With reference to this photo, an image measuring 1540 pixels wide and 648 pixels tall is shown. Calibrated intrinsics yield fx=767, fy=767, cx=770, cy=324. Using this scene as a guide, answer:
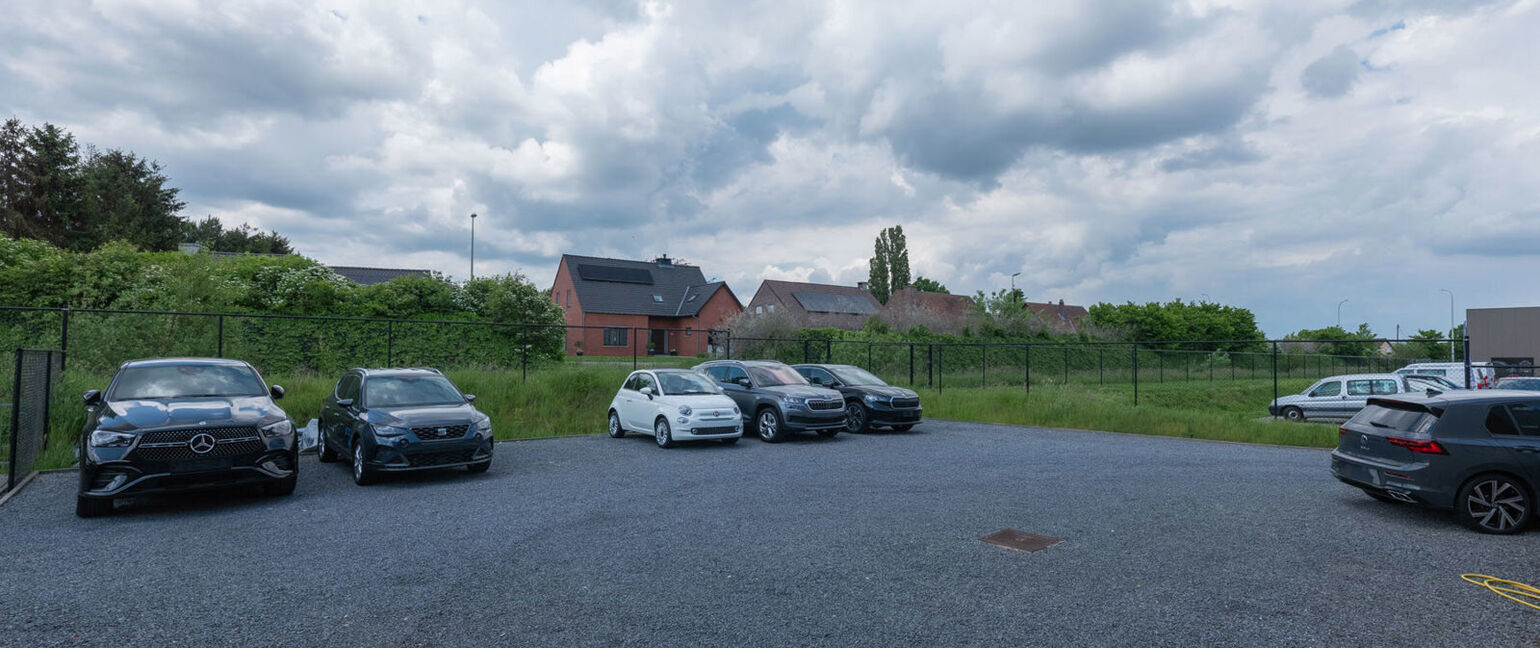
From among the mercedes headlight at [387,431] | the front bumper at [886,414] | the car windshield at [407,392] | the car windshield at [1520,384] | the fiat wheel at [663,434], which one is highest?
the car windshield at [1520,384]

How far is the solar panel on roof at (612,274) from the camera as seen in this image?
181 ft

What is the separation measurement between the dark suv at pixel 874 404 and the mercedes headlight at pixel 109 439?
1190 centimetres

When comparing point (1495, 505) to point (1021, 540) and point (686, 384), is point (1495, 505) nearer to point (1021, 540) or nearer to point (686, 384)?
point (1021, 540)

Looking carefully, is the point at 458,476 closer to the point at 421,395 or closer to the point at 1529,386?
the point at 421,395

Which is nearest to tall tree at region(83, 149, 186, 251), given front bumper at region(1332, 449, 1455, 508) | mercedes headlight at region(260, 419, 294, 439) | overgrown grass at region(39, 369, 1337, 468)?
overgrown grass at region(39, 369, 1337, 468)

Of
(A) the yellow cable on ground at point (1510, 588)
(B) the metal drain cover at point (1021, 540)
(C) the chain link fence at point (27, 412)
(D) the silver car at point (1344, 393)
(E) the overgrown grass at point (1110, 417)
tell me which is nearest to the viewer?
(A) the yellow cable on ground at point (1510, 588)

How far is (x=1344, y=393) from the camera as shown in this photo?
19.9 meters

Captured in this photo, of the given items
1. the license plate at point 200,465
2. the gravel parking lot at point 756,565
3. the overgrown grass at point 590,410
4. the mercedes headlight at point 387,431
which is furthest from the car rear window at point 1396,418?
the license plate at point 200,465

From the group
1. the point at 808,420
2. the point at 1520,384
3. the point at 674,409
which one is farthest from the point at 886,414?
the point at 1520,384

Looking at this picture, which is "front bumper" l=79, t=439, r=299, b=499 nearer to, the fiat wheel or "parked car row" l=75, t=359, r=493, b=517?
"parked car row" l=75, t=359, r=493, b=517

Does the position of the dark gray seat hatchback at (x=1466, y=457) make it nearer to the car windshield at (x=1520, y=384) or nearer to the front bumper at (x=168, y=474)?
the car windshield at (x=1520, y=384)

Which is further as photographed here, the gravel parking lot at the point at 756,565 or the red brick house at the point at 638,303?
the red brick house at the point at 638,303

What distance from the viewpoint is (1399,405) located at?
8.20 m

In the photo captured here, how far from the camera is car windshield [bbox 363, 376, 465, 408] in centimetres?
1079
